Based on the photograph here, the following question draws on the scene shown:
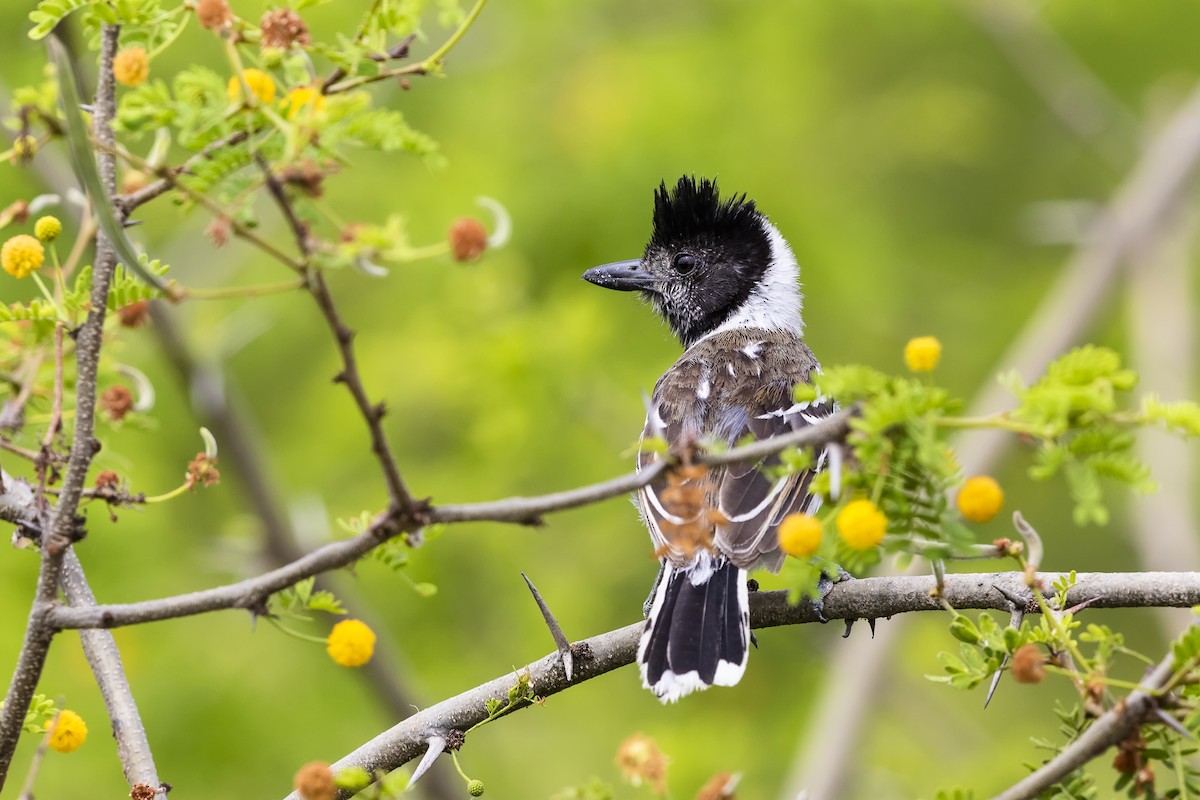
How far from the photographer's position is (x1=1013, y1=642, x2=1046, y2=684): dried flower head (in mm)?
2283

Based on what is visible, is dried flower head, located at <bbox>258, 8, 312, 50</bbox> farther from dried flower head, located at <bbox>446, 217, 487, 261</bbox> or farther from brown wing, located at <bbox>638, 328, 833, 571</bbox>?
brown wing, located at <bbox>638, 328, 833, 571</bbox>

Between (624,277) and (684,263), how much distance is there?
0.32 metres

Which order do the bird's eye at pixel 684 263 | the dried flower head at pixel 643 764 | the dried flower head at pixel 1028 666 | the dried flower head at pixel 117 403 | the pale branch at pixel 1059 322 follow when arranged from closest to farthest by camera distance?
1. the dried flower head at pixel 1028 666
2. the dried flower head at pixel 643 764
3. the dried flower head at pixel 117 403
4. the bird's eye at pixel 684 263
5. the pale branch at pixel 1059 322

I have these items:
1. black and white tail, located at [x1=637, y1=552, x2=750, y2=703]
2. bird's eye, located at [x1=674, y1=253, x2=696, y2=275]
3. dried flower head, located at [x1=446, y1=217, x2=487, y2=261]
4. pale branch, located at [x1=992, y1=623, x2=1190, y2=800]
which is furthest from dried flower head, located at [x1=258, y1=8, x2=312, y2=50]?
bird's eye, located at [x1=674, y1=253, x2=696, y2=275]

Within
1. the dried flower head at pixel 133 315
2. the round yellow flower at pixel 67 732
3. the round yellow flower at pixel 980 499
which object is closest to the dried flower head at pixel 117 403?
the dried flower head at pixel 133 315

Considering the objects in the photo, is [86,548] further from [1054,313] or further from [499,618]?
[1054,313]

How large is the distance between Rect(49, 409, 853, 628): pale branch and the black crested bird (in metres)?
0.15

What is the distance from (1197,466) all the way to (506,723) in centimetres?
561

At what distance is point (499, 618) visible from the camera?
7.92 metres

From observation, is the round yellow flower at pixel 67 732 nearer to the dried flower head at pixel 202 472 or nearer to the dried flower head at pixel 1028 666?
the dried flower head at pixel 202 472

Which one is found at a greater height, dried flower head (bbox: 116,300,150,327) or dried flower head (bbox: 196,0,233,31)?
dried flower head (bbox: 116,300,150,327)

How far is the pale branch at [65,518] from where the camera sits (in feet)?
7.54

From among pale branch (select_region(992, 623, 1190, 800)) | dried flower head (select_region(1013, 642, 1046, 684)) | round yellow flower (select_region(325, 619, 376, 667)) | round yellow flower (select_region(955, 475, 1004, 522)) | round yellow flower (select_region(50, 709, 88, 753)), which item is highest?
round yellow flower (select_region(50, 709, 88, 753))

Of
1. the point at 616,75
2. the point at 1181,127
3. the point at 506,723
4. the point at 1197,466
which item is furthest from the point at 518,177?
the point at 1197,466
